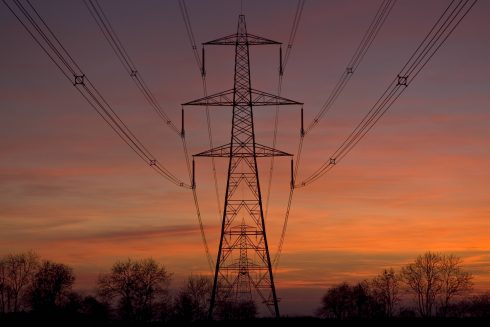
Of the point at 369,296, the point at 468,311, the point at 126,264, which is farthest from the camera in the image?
the point at 369,296

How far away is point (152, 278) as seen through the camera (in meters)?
138

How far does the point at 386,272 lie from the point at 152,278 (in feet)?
177

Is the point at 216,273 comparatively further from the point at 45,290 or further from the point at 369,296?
the point at 369,296

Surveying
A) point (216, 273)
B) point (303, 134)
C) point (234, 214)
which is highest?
point (303, 134)

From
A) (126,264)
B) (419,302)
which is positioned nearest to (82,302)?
(126,264)

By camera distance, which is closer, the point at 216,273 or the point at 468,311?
the point at 216,273

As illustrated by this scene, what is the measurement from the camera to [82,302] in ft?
472

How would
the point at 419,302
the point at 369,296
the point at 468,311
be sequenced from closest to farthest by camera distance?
the point at 419,302 < the point at 468,311 < the point at 369,296

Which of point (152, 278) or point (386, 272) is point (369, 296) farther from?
point (152, 278)

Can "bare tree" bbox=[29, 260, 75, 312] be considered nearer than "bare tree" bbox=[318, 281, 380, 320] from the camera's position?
Yes

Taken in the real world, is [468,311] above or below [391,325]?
above

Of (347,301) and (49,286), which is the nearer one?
(49,286)

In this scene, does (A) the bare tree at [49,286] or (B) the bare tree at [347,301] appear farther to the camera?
(B) the bare tree at [347,301]

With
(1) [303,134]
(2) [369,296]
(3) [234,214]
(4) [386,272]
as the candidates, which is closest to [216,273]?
(3) [234,214]
